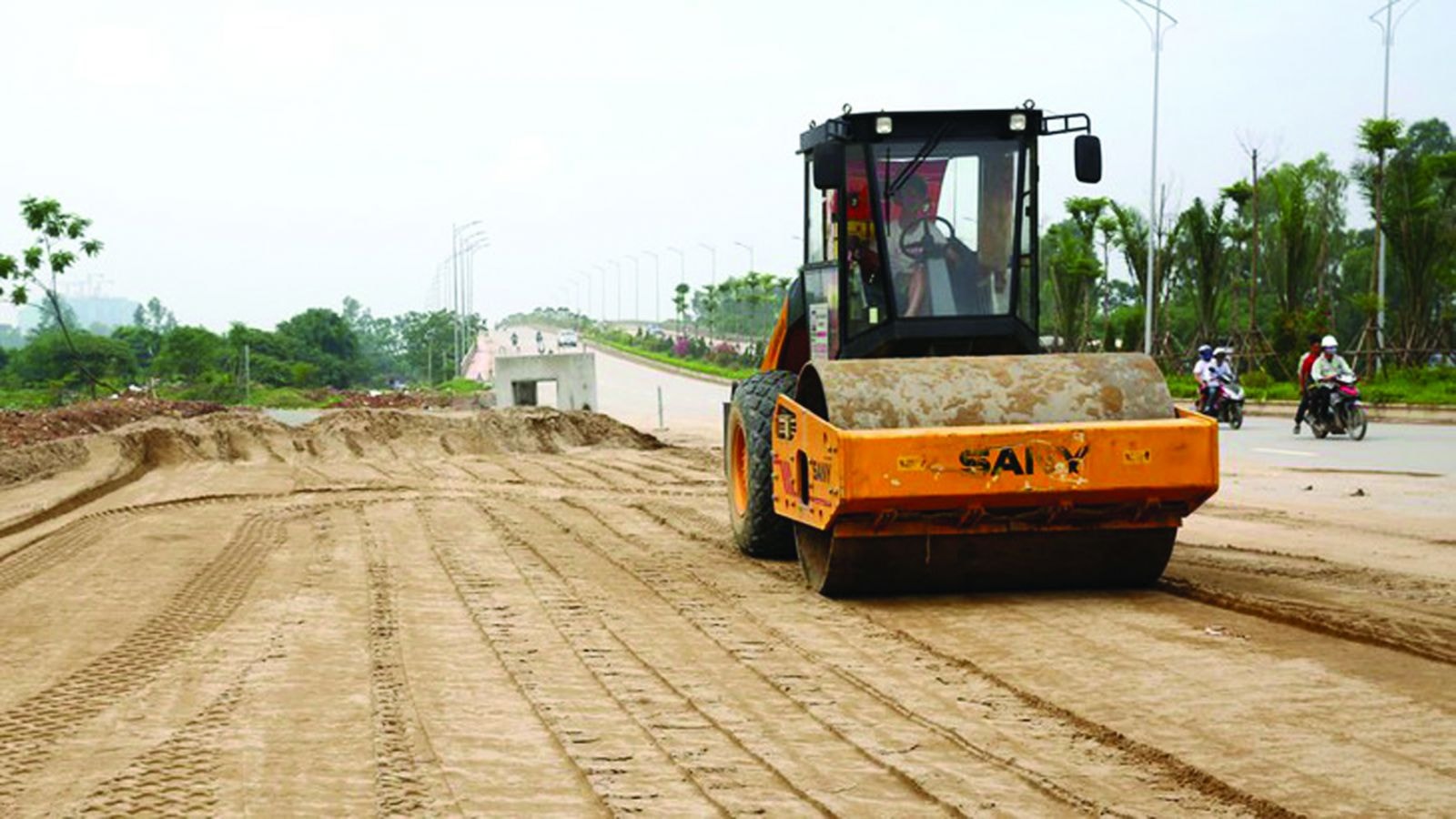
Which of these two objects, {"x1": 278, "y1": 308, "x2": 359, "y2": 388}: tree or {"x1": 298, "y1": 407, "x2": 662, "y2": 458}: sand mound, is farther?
{"x1": 278, "y1": 308, "x2": 359, "y2": 388}: tree

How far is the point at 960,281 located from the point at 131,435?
16408mm

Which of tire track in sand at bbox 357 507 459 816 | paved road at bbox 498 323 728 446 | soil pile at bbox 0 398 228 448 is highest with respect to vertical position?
tire track in sand at bbox 357 507 459 816

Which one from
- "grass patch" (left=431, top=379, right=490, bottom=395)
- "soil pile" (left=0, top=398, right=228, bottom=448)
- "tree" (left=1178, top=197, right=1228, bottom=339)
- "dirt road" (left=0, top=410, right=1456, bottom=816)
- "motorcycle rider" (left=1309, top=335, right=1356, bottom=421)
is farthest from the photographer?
"grass patch" (left=431, top=379, right=490, bottom=395)

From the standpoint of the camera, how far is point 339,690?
696 centimetres

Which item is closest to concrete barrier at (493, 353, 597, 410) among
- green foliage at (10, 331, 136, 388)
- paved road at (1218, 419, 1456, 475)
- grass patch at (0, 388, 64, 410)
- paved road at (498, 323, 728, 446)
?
paved road at (498, 323, 728, 446)

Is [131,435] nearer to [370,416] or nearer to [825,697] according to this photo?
→ [370,416]

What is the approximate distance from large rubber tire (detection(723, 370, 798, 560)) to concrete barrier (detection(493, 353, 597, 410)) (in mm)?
25680

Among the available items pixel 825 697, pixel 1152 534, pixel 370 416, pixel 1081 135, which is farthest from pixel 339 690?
pixel 370 416

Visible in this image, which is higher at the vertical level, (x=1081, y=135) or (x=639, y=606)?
(x=1081, y=135)

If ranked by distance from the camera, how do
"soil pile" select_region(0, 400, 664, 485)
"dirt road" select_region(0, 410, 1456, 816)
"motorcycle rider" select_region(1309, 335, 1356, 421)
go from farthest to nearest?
"motorcycle rider" select_region(1309, 335, 1356, 421) → "soil pile" select_region(0, 400, 664, 485) → "dirt road" select_region(0, 410, 1456, 816)

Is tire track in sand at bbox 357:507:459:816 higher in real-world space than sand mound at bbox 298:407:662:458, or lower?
higher

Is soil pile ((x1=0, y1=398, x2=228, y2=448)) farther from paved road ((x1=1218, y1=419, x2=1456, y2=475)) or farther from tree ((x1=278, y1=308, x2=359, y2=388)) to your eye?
tree ((x1=278, y1=308, x2=359, y2=388))

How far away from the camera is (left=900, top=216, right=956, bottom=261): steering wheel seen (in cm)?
1067

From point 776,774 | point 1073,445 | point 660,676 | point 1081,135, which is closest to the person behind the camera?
point 776,774
